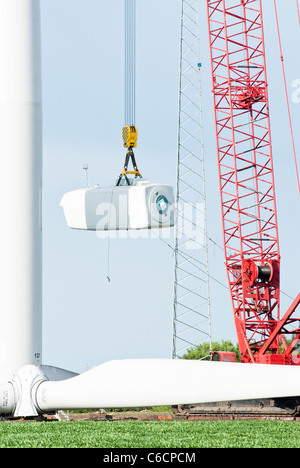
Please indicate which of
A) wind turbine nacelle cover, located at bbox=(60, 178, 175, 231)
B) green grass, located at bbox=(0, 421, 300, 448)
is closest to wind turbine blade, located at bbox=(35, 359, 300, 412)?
green grass, located at bbox=(0, 421, 300, 448)

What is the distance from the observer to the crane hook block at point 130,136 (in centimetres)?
3600

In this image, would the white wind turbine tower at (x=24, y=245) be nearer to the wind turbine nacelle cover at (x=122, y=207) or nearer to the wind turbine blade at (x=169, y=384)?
the wind turbine blade at (x=169, y=384)

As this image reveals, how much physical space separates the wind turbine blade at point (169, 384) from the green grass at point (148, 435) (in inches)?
39.9

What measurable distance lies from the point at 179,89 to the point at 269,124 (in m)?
7.49

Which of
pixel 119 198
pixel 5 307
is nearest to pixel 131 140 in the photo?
pixel 119 198

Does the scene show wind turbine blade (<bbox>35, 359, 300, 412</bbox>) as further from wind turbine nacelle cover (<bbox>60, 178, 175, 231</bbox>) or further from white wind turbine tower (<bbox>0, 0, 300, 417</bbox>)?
wind turbine nacelle cover (<bbox>60, 178, 175, 231</bbox>)

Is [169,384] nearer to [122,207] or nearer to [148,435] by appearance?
[148,435]

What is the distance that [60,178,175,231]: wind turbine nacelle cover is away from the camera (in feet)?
109

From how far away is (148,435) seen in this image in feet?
77.7

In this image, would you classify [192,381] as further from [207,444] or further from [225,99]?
[225,99]

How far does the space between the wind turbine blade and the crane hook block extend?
10.7 metres
